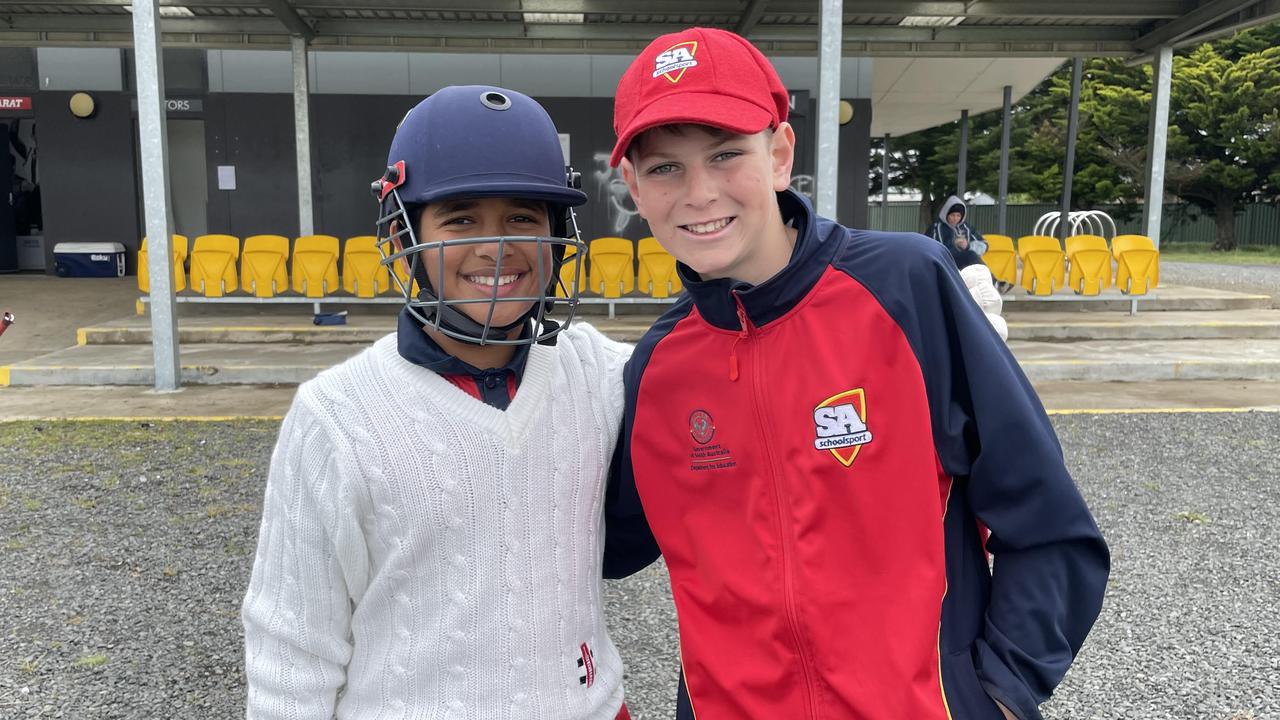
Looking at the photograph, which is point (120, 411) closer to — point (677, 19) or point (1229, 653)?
point (1229, 653)

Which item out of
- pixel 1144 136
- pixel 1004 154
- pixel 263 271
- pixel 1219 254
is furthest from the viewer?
pixel 1144 136

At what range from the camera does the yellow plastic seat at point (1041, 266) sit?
12867mm

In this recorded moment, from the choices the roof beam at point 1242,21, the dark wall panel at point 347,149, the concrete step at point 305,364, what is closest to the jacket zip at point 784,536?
the concrete step at point 305,364

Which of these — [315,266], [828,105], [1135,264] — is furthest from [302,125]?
[1135,264]

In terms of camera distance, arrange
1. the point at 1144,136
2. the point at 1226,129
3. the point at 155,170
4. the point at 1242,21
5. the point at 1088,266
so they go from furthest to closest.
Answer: the point at 1144,136, the point at 1226,129, the point at 1088,266, the point at 1242,21, the point at 155,170

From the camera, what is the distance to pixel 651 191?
150 centimetres

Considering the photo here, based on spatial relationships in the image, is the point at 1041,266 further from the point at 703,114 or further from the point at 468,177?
the point at 468,177

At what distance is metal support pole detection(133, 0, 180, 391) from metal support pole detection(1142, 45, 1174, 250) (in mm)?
11849

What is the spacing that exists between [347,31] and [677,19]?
4.60 meters

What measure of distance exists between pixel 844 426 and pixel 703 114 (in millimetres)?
527

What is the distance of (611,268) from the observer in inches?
469

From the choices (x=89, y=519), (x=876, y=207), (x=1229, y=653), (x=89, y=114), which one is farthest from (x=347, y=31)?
(x=876, y=207)

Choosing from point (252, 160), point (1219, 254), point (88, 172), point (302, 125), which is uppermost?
point (302, 125)

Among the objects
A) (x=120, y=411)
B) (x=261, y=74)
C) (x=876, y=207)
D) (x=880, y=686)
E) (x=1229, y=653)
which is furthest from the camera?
(x=876, y=207)
